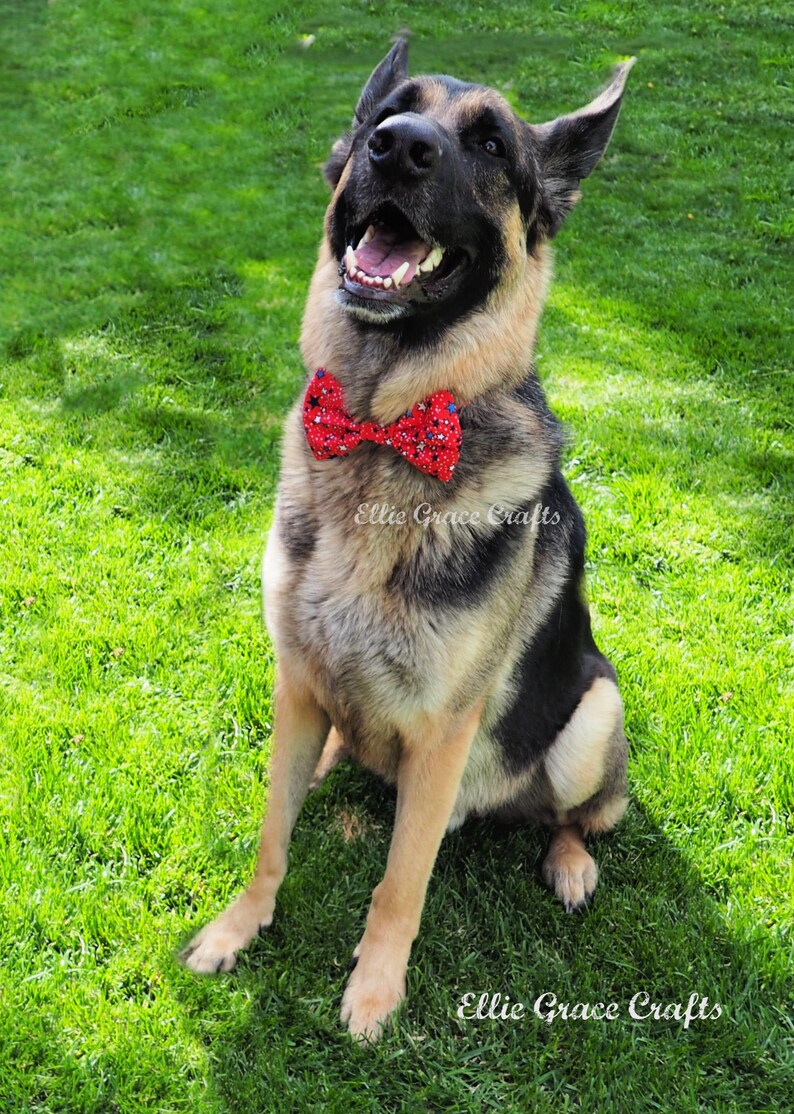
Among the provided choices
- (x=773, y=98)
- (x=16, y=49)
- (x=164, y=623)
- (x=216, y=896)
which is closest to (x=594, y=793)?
(x=216, y=896)

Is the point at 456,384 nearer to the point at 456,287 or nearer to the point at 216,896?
the point at 456,287

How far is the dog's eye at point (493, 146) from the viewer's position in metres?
2.47

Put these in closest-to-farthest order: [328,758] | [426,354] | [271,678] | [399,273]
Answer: [399,273], [426,354], [328,758], [271,678]

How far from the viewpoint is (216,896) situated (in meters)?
2.79

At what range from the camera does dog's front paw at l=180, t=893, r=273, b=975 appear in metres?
2.56

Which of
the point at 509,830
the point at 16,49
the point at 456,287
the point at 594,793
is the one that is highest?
the point at 456,287

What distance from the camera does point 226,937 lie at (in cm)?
260

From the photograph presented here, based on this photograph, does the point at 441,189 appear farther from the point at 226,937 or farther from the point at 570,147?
the point at 226,937

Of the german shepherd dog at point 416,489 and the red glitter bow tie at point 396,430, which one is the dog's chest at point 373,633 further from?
the red glitter bow tie at point 396,430

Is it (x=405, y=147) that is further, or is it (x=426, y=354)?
(x=426, y=354)

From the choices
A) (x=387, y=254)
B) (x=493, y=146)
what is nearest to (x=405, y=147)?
(x=387, y=254)

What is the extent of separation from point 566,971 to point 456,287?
203 cm

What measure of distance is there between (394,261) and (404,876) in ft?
5.57

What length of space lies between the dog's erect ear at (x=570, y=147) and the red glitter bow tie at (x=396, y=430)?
773 millimetres
